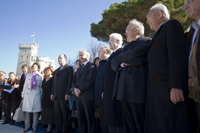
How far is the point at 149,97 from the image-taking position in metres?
1.67

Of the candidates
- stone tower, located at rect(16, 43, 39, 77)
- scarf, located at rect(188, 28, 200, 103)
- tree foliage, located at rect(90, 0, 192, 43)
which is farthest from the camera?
stone tower, located at rect(16, 43, 39, 77)

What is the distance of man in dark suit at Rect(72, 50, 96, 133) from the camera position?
3.31 meters

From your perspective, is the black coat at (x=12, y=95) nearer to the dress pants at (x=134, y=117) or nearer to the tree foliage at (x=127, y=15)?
the dress pants at (x=134, y=117)

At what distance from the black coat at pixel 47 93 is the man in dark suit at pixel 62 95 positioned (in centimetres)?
22

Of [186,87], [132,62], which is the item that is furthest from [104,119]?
[186,87]

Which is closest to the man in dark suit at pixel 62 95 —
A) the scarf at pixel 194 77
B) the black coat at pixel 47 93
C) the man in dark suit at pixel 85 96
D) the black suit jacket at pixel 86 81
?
the black coat at pixel 47 93

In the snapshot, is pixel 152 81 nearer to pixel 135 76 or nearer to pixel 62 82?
pixel 135 76

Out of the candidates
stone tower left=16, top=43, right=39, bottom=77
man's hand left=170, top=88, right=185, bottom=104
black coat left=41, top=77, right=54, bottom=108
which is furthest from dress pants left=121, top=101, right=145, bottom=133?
stone tower left=16, top=43, right=39, bottom=77

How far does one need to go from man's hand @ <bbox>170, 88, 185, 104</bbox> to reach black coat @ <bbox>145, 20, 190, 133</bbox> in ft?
0.13

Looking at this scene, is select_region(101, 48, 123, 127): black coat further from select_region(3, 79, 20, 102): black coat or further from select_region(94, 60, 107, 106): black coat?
select_region(3, 79, 20, 102): black coat

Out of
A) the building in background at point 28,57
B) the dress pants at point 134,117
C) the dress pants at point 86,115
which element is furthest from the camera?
the building in background at point 28,57

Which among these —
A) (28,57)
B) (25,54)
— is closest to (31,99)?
(28,57)

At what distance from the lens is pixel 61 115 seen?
3.97 meters

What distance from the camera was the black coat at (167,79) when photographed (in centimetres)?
141
